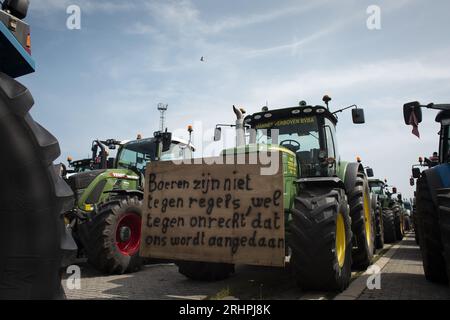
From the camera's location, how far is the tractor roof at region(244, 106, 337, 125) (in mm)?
5551

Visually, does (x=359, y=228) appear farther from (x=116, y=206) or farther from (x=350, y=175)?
(x=116, y=206)

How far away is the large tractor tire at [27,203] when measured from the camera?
157 cm

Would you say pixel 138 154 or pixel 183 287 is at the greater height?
pixel 138 154

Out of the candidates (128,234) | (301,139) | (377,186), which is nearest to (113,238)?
(128,234)

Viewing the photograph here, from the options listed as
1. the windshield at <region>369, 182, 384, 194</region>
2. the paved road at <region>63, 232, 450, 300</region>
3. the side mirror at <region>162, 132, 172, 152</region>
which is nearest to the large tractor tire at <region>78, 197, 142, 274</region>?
the paved road at <region>63, 232, 450, 300</region>

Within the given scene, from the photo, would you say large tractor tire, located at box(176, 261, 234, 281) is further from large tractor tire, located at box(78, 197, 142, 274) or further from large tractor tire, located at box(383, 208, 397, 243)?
large tractor tire, located at box(383, 208, 397, 243)

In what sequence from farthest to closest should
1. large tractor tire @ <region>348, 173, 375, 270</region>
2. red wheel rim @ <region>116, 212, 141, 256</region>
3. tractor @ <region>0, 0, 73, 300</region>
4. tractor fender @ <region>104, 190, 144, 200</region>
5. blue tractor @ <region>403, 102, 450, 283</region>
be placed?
1. tractor fender @ <region>104, 190, 144, 200</region>
2. red wheel rim @ <region>116, 212, 141, 256</region>
3. large tractor tire @ <region>348, 173, 375, 270</region>
4. blue tractor @ <region>403, 102, 450, 283</region>
5. tractor @ <region>0, 0, 73, 300</region>

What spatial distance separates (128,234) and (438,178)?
15.6 ft

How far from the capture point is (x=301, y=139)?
5.59 m

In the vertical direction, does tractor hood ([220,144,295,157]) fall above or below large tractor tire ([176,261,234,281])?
above

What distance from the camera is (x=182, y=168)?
398cm

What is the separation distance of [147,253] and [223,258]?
3.12 feet
